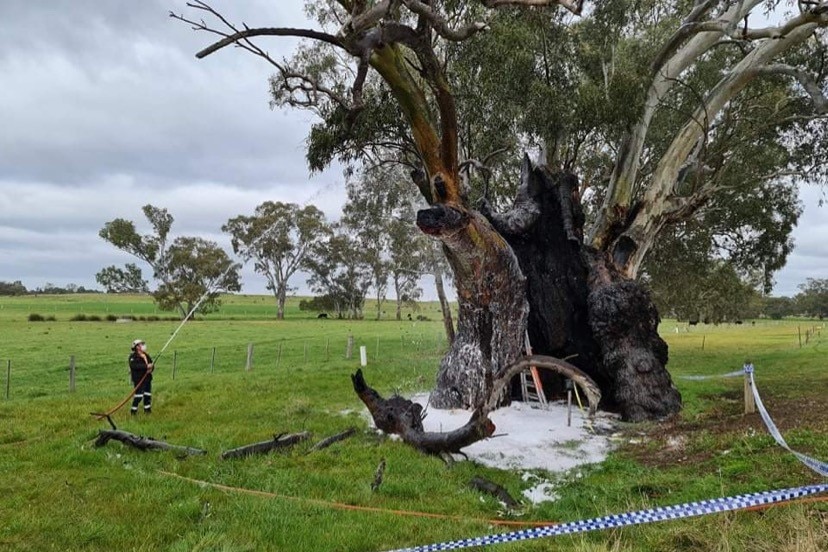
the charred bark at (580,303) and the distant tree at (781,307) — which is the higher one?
the distant tree at (781,307)

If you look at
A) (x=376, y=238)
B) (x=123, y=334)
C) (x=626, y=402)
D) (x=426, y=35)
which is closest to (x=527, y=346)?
(x=626, y=402)

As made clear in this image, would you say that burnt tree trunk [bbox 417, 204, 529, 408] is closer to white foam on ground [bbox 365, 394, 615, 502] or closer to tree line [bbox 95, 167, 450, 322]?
white foam on ground [bbox 365, 394, 615, 502]

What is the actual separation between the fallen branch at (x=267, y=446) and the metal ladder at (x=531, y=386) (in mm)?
4656

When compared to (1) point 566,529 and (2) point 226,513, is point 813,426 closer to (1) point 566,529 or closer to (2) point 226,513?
(1) point 566,529

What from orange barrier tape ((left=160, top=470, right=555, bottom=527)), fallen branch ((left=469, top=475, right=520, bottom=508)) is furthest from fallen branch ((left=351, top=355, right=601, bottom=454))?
orange barrier tape ((left=160, top=470, right=555, bottom=527))

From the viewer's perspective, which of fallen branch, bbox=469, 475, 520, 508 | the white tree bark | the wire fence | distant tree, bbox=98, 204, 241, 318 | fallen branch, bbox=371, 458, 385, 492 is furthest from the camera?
distant tree, bbox=98, 204, 241, 318

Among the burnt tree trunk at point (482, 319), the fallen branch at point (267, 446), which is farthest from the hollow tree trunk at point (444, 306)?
the fallen branch at point (267, 446)

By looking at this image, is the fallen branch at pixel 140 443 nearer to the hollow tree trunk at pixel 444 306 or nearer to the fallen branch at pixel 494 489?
the fallen branch at pixel 494 489

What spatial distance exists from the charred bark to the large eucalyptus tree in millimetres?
28

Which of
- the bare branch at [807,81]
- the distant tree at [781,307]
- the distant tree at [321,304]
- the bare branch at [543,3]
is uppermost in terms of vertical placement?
the bare branch at [807,81]

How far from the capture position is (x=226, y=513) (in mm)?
5203

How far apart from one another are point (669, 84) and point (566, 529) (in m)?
11.9

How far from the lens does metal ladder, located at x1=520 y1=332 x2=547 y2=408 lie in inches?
432

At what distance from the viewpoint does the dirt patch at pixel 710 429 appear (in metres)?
7.30
